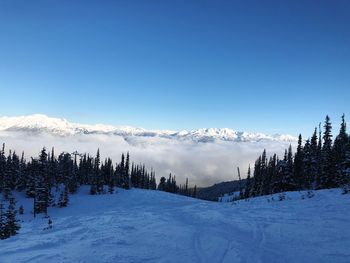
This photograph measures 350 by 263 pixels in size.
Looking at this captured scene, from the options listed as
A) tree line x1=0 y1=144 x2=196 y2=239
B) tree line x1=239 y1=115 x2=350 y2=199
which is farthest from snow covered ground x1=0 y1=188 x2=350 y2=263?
tree line x1=0 y1=144 x2=196 y2=239

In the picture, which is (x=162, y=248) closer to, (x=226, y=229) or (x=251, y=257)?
(x=251, y=257)

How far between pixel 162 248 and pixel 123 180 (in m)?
109

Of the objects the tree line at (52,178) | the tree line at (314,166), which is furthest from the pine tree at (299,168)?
the tree line at (52,178)

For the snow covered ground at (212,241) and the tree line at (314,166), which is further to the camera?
the tree line at (314,166)

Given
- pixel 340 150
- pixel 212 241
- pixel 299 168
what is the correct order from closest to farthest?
pixel 212 241 < pixel 340 150 < pixel 299 168

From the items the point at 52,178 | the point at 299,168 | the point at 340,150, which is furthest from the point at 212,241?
the point at 52,178

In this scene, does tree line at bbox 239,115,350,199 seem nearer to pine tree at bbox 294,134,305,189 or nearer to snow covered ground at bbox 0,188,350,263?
pine tree at bbox 294,134,305,189

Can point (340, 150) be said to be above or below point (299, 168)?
above

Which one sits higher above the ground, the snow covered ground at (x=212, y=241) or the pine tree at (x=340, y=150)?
the pine tree at (x=340, y=150)

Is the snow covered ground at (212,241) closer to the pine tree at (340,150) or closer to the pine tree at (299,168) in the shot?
the pine tree at (340,150)

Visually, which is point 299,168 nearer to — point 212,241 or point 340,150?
point 340,150

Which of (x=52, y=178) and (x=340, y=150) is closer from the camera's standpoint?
(x=340, y=150)

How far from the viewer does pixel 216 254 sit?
1063cm

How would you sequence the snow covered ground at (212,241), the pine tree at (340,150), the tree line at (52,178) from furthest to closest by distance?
the tree line at (52,178)
the pine tree at (340,150)
the snow covered ground at (212,241)
